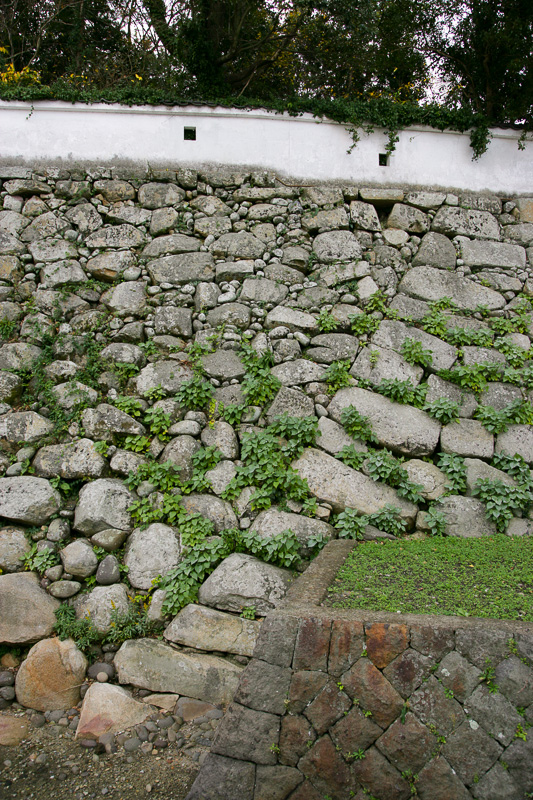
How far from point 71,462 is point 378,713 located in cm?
344

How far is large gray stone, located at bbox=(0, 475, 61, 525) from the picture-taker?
4.71m

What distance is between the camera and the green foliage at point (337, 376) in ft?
18.1

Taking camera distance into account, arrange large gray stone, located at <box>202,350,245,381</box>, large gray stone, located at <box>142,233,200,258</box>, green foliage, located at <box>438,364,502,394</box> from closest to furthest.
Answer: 1. large gray stone, located at <box>202,350,245,381</box>
2. green foliage, located at <box>438,364,502,394</box>
3. large gray stone, located at <box>142,233,200,258</box>

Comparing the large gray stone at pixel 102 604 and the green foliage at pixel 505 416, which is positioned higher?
the green foliage at pixel 505 416

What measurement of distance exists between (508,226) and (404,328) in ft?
7.13

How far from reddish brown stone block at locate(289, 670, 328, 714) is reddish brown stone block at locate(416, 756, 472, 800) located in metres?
0.63

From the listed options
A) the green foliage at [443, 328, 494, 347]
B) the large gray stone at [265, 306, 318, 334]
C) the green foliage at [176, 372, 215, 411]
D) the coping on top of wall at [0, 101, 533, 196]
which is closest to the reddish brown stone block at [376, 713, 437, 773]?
the green foliage at [176, 372, 215, 411]

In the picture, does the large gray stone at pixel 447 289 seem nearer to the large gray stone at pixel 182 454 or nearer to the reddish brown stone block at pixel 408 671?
the large gray stone at pixel 182 454

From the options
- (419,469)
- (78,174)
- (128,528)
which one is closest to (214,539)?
(128,528)

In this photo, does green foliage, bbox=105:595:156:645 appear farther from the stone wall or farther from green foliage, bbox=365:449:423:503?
green foliage, bbox=365:449:423:503

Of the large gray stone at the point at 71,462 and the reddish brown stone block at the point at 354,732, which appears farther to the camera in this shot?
the large gray stone at the point at 71,462

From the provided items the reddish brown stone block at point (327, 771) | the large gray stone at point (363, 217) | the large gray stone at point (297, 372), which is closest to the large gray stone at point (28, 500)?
the large gray stone at point (297, 372)

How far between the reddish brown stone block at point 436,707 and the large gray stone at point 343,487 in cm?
221

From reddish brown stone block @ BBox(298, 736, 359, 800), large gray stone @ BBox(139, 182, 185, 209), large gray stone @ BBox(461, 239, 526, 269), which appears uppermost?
large gray stone @ BBox(139, 182, 185, 209)
